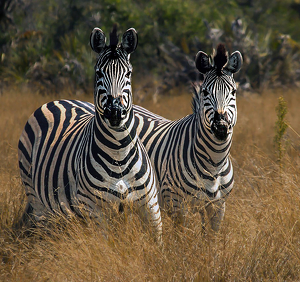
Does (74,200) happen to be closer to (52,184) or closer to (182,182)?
(52,184)

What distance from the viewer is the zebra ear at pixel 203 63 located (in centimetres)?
402

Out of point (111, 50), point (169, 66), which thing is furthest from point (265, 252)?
point (169, 66)

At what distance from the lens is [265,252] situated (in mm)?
3104

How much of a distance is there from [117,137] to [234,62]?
4.47 ft

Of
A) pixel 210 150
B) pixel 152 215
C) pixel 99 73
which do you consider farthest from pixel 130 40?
pixel 152 215

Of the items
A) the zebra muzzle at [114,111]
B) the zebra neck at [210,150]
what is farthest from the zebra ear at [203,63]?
the zebra muzzle at [114,111]

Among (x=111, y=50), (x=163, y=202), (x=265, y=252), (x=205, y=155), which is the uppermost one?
(x=111, y=50)

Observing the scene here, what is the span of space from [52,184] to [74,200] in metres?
0.60

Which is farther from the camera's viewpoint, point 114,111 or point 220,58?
point 220,58

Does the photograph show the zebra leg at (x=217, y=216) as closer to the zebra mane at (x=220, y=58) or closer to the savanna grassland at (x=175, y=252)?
the savanna grassland at (x=175, y=252)

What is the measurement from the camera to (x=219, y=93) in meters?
3.78

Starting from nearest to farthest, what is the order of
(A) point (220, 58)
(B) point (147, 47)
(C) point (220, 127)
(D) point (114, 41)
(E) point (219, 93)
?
(D) point (114, 41) < (C) point (220, 127) < (E) point (219, 93) < (A) point (220, 58) < (B) point (147, 47)

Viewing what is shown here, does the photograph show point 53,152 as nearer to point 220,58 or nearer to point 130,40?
point 130,40

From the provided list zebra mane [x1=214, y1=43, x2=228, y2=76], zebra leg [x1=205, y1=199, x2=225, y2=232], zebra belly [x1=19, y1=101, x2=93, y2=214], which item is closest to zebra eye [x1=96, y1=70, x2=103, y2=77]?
zebra belly [x1=19, y1=101, x2=93, y2=214]
